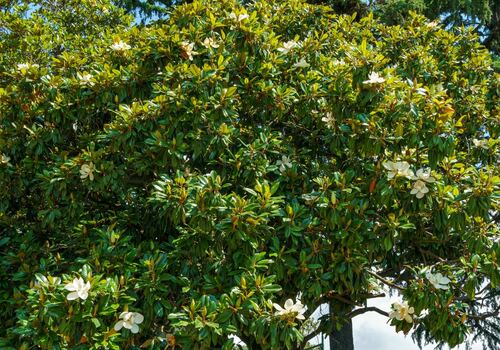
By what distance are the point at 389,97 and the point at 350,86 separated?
357 mm

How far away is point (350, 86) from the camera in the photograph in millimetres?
4668

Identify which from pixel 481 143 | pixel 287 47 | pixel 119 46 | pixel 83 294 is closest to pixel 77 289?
pixel 83 294

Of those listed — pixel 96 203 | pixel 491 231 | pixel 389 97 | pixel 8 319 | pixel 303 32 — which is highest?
pixel 303 32

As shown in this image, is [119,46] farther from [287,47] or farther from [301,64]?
[301,64]

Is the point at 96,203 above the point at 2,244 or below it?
above

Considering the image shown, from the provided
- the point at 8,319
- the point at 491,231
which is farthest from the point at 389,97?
the point at 8,319

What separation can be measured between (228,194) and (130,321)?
1106mm

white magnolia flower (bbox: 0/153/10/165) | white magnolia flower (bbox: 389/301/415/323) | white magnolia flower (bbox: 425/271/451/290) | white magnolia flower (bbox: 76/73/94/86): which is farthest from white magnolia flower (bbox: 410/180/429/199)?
white magnolia flower (bbox: 0/153/10/165)

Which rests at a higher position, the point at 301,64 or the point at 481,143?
the point at 301,64

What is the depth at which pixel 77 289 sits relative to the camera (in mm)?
3512

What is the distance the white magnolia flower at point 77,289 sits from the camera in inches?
137

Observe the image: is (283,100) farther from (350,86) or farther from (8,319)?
(8,319)

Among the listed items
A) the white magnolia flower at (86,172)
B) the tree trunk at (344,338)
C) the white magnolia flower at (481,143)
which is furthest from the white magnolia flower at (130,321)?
the tree trunk at (344,338)

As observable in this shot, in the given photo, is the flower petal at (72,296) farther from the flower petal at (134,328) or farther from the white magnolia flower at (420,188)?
the white magnolia flower at (420,188)
